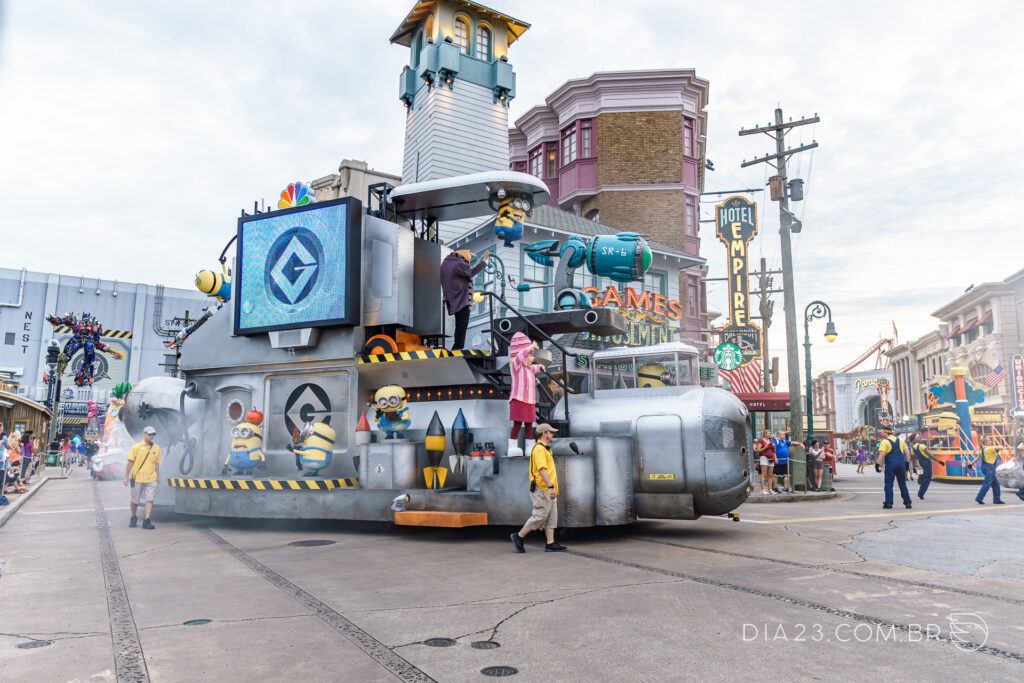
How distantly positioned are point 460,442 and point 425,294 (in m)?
3.24

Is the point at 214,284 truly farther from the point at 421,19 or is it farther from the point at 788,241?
the point at 421,19

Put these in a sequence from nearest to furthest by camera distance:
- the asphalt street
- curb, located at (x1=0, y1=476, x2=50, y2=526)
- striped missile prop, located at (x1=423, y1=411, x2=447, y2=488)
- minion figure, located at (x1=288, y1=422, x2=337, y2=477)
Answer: the asphalt street → striped missile prop, located at (x1=423, y1=411, x2=447, y2=488) → minion figure, located at (x1=288, y1=422, x2=337, y2=477) → curb, located at (x1=0, y1=476, x2=50, y2=526)

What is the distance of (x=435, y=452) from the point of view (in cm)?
1041

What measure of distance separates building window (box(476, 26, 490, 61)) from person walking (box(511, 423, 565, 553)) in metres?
26.6

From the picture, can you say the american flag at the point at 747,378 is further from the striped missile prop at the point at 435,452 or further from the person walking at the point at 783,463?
the striped missile prop at the point at 435,452

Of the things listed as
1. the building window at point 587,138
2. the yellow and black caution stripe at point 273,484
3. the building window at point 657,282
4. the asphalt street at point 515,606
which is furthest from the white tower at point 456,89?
the asphalt street at point 515,606

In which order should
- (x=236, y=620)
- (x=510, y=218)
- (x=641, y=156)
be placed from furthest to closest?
(x=641, y=156) < (x=510, y=218) < (x=236, y=620)

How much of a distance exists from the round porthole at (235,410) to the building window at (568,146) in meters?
28.0

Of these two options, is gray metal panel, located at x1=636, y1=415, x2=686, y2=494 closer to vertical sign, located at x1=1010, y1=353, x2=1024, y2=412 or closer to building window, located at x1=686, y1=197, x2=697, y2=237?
building window, located at x1=686, y1=197, x2=697, y2=237

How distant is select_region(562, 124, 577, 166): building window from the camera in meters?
37.4

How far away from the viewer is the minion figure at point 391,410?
1034 cm

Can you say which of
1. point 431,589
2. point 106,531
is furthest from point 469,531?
point 106,531

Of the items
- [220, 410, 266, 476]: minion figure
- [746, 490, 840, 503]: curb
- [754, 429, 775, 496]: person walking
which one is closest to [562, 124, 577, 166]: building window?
[754, 429, 775, 496]: person walking

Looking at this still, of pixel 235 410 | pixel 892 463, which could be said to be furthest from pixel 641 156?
pixel 235 410
